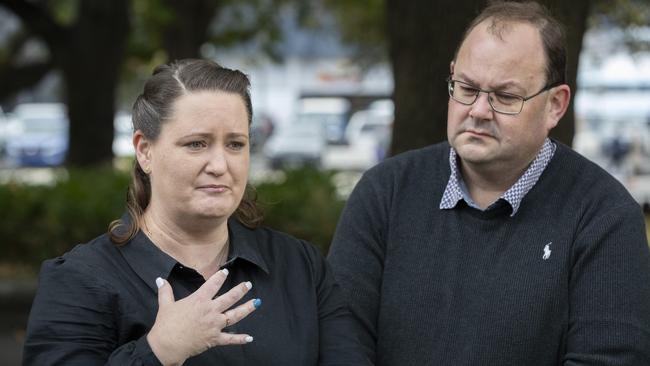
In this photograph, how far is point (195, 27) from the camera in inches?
543

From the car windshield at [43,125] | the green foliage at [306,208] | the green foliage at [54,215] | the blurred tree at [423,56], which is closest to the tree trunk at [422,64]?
the blurred tree at [423,56]

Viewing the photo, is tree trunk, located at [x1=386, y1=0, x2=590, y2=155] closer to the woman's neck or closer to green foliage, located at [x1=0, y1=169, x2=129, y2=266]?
the woman's neck

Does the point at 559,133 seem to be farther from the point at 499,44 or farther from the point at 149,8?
the point at 149,8

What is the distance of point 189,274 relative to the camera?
2775mm

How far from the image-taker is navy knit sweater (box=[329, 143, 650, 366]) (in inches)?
123

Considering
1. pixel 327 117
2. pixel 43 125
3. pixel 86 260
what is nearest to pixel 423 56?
pixel 86 260

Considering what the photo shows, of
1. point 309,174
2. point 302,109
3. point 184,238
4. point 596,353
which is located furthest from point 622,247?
point 302,109

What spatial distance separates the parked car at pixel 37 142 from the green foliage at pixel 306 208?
2339cm

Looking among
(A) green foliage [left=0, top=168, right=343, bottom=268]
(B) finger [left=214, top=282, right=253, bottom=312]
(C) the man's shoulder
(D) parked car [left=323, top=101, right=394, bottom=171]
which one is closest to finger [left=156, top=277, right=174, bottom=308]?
(B) finger [left=214, top=282, right=253, bottom=312]

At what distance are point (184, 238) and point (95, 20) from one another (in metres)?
11.2

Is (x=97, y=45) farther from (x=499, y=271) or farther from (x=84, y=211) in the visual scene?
(x=499, y=271)

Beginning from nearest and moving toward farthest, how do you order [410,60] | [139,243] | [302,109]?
[139,243] → [410,60] → [302,109]

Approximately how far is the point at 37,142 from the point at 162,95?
33003 millimetres

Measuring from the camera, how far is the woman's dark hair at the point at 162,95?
108 inches
